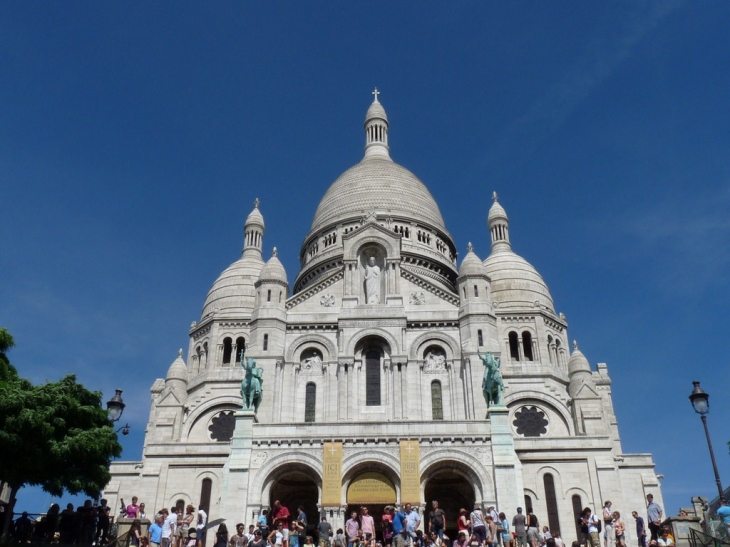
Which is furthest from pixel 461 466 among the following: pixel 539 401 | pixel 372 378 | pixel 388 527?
pixel 539 401

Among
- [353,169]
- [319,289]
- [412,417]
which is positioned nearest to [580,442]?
[412,417]

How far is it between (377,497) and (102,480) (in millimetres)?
11160

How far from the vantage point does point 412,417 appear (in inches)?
1469

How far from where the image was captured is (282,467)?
33.0m

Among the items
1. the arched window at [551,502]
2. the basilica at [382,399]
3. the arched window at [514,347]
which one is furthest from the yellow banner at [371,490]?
the arched window at [514,347]

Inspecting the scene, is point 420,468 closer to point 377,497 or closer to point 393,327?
point 377,497

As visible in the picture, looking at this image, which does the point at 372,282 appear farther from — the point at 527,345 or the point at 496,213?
the point at 496,213

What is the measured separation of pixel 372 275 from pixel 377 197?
1547 centimetres

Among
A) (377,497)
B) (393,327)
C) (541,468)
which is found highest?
(393,327)

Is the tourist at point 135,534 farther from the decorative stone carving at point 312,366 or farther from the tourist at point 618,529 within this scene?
the decorative stone carving at point 312,366

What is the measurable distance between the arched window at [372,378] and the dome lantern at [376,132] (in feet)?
106

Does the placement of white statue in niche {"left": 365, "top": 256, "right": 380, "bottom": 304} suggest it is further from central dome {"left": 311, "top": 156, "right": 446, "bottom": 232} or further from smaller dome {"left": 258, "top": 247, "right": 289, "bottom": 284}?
central dome {"left": 311, "top": 156, "right": 446, "bottom": 232}

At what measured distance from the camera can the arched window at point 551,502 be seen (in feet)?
125

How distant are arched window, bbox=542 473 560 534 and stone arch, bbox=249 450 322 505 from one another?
1311cm
